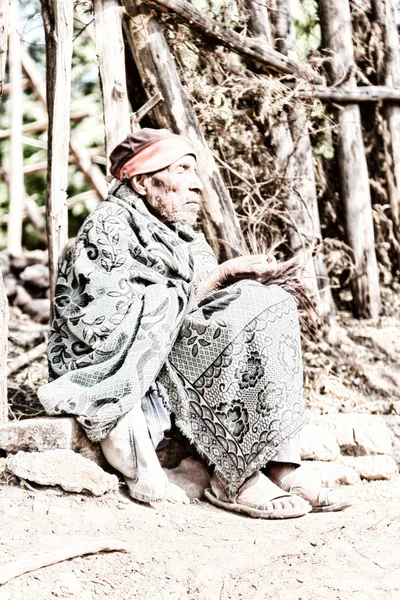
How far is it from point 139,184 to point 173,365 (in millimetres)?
863

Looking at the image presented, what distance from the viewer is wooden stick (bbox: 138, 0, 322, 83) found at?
454 cm

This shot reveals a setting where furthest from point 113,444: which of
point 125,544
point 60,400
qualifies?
point 125,544

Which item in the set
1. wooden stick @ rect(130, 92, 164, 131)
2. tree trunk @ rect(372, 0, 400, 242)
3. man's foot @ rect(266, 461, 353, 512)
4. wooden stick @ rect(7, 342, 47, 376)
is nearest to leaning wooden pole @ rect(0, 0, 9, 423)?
wooden stick @ rect(130, 92, 164, 131)

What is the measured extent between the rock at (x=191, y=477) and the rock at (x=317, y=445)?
84 centimetres

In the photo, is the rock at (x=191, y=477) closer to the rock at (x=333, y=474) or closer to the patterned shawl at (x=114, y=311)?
the patterned shawl at (x=114, y=311)

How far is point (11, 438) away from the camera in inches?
130

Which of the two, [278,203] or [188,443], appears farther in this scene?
[278,203]

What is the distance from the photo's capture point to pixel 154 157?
12.2ft

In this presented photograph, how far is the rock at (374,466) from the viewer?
4242 millimetres

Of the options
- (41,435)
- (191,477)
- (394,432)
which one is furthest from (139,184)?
(394,432)

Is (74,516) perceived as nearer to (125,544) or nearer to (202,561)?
(125,544)

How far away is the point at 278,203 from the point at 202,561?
284 centimetres

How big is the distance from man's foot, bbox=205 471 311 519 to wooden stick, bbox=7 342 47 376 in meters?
2.34

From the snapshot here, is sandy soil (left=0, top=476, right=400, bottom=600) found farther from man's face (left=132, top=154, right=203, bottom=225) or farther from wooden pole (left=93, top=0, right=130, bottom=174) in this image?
wooden pole (left=93, top=0, right=130, bottom=174)
